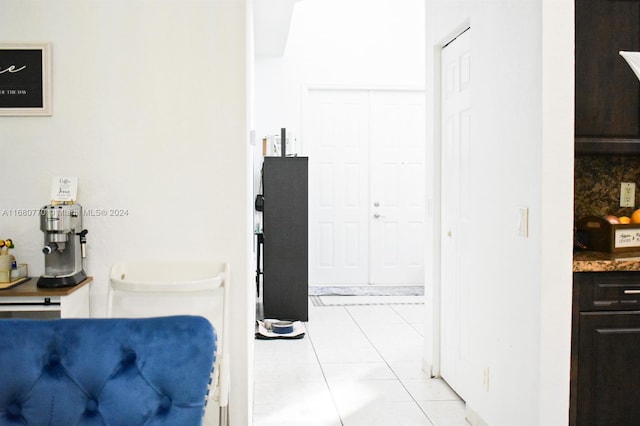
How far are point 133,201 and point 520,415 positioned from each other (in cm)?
200

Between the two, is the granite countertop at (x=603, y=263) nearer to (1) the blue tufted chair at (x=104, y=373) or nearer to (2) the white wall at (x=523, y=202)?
(2) the white wall at (x=523, y=202)

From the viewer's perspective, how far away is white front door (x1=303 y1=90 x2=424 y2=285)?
7.21 meters

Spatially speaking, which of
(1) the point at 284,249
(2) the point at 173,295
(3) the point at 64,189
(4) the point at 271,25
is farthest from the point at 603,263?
(4) the point at 271,25

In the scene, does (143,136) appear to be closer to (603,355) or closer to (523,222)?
(523,222)

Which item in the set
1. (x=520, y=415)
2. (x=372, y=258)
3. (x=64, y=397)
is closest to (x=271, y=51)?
(x=372, y=258)

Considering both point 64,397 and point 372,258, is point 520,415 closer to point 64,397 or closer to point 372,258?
point 64,397

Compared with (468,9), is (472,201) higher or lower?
lower

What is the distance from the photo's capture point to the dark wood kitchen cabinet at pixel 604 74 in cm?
275

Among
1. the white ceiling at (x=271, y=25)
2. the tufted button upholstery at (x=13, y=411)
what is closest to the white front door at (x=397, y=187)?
the white ceiling at (x=271, y=25)

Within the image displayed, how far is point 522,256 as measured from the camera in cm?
266

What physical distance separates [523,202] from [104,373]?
187 cm

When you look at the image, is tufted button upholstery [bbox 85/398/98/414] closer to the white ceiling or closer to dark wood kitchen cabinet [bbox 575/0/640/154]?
dark wood kitchen cabinet [bbox 575/0/640/154]

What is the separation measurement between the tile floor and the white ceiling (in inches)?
105

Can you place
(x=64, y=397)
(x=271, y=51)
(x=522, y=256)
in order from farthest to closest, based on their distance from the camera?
(x=271, y=51) < (x=522, y=256) < (x=64, y=397)
